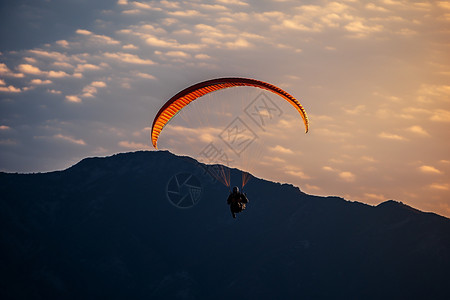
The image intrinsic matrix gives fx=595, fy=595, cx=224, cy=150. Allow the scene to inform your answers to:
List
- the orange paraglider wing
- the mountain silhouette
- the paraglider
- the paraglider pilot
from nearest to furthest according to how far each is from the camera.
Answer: the paraglider pilot
the paraglider
the orange paraglider wing
the mountain silhouette

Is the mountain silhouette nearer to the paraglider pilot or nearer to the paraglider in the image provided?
the paraglider

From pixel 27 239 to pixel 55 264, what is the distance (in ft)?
48.4

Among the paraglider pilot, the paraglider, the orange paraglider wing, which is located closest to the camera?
the paraglider pilot

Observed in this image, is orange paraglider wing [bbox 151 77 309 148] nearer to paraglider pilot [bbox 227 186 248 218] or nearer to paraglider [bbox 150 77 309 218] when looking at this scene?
paraglider [bbox 150 77 309 218]

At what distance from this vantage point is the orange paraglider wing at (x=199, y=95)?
115 feet

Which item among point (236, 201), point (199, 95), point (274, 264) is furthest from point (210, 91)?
point (274, 264)

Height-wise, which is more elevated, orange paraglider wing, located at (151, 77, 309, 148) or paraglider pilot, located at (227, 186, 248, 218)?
orange paraglider wing, located at (151, 77, 309, 148)

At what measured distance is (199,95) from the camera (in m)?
36.6

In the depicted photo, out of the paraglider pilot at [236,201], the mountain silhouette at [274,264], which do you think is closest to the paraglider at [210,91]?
the paraglider pilot at [236,201]

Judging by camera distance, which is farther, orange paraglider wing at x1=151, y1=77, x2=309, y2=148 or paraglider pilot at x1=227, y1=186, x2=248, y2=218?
orange paraglider wing at x1=151, y1=77, x2=309, y2=148

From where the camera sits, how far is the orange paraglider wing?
35.1 m

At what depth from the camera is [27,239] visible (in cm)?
19300

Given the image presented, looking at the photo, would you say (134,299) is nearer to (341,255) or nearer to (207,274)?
(207,274)

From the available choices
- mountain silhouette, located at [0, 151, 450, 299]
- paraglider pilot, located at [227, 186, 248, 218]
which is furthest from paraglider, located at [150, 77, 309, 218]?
mountain silhouette, located at [0, 151, 450, 299]
